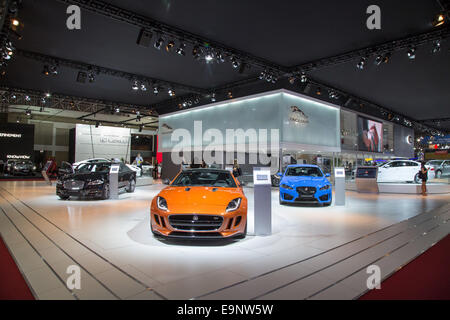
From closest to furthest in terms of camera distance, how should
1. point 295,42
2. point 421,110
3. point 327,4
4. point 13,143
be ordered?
point 327,4, point 295,42, point 421,110, point 13,143

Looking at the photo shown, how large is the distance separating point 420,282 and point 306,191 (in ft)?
15.8

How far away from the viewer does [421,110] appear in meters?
20.6

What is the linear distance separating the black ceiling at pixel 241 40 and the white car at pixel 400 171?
3936 mm

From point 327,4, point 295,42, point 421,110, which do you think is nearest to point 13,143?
point 295,42

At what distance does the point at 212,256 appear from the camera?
362 centimetres

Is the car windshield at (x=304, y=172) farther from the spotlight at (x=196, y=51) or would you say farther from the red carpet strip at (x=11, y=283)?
the red carpet strip at (x=11, y=283)

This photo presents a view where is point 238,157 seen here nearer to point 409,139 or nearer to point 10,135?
point 10,135

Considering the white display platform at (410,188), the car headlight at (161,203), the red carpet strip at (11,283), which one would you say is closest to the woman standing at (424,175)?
the white display platform at (410,188)

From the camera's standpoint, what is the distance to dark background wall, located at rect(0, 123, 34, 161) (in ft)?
74.9

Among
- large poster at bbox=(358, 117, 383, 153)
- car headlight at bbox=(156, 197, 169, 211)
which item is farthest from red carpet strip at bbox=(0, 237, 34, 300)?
large poster at bbox=(358, 117, 383, 153)

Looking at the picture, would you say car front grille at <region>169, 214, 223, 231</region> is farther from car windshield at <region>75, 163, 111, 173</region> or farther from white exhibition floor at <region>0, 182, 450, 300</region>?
car windshield at <region>75, 163, 111, 173</region>

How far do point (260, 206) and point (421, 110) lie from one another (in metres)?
21.2
